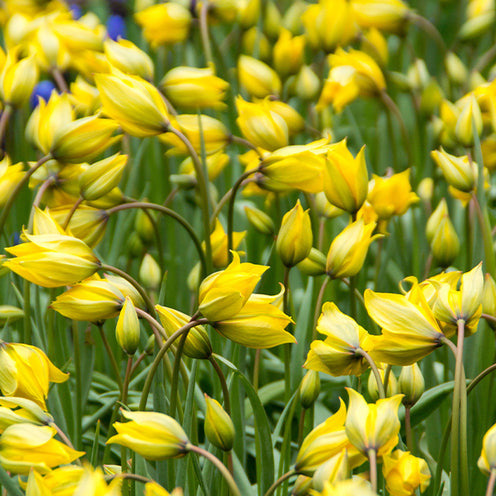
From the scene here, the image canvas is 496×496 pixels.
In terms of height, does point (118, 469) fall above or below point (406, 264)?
above

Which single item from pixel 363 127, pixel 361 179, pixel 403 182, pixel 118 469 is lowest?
pixel 363 127

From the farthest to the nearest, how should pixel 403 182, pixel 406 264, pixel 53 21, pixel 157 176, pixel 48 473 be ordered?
pixel 157 176, pixel 53 21, pixel 406 264, pixel 403 182, pixel 48 473

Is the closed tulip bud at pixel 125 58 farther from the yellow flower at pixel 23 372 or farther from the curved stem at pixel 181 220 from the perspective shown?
the yellow flower at pixel 23 372

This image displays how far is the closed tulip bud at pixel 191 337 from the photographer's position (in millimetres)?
952

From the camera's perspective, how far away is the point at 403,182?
1457 millimetres

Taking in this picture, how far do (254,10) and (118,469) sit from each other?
181 centimetres

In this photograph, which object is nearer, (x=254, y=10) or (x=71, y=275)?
(x=71, y=275)

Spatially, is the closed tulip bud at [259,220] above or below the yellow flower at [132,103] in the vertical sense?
below

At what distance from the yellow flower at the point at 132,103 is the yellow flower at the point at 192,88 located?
39 cm

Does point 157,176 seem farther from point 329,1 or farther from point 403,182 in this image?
point 403,182

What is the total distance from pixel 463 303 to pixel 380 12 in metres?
1.58

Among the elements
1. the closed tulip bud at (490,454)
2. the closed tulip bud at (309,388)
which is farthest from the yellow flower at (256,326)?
the closed tulip bud at (490,454)

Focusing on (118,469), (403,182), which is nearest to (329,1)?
(403,182)

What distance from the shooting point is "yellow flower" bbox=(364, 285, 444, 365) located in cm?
88
